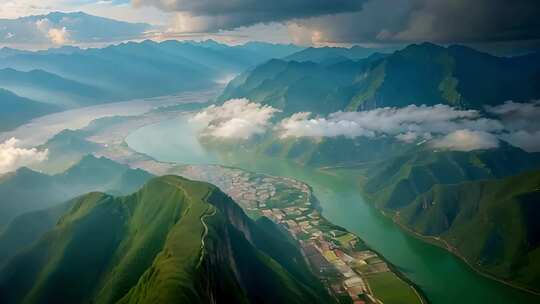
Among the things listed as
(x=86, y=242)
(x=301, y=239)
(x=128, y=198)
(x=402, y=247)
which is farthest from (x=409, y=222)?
(x=86, y=242)

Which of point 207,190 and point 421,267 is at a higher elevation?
point 207,190

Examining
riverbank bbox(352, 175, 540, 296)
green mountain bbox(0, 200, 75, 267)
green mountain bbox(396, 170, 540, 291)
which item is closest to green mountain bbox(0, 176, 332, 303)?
green mountain bbox(0, 200, 75, 267)

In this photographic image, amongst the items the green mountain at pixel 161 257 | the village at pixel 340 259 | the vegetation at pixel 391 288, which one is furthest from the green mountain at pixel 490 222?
the green mountain at pixel 161 257

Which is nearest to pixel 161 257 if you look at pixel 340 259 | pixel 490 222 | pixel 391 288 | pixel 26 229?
pixel 391 288

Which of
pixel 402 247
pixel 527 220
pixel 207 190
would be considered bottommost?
pixel 402 247

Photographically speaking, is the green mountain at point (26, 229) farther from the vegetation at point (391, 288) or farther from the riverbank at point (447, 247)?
the riverbank at point (447, 247)

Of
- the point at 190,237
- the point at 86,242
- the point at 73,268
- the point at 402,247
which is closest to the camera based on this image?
the point at 190,237

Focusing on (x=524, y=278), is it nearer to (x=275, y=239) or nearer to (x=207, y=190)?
(x=275, y=239)
